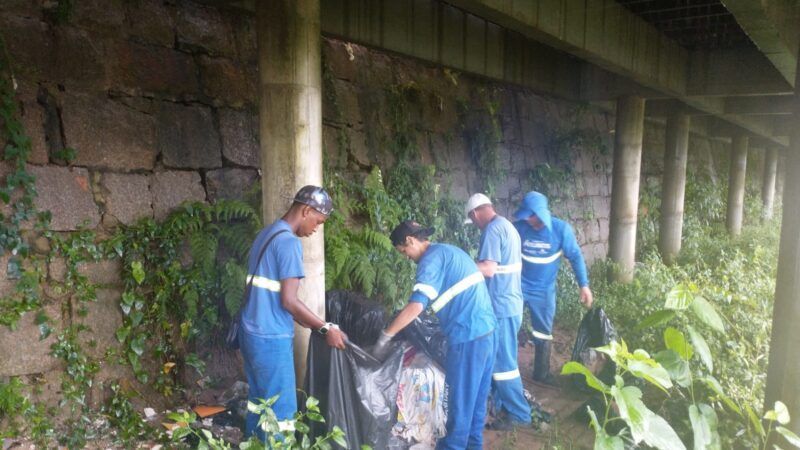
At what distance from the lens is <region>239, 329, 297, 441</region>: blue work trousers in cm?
341

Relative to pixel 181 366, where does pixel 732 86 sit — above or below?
above

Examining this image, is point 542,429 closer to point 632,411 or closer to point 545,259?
point 545,259

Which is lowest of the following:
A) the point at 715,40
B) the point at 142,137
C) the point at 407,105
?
the point at 142,137

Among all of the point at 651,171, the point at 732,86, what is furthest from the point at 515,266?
the point at 651,171

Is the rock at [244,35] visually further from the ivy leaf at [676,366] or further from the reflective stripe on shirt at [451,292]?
the ivy leaf at [676,366]

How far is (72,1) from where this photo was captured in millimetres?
3799

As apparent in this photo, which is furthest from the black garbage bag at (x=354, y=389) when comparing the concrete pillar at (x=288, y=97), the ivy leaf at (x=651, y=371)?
the ivy leaf at (x=651, y=371)

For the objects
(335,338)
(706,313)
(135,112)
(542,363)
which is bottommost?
(542,363)

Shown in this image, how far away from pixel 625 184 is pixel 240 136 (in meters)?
6.49

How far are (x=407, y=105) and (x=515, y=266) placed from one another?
2.74 m

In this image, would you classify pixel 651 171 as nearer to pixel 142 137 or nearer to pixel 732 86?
pixel 732 86

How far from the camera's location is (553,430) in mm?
4375

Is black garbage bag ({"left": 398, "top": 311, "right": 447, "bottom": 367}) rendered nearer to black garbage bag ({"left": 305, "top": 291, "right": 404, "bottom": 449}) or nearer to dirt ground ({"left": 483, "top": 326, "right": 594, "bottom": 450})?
black garbage bag ({"left": 305, "top": 291, "right": 404, "bottom": 449})

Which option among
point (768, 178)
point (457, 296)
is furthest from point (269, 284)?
point (768, 178)
